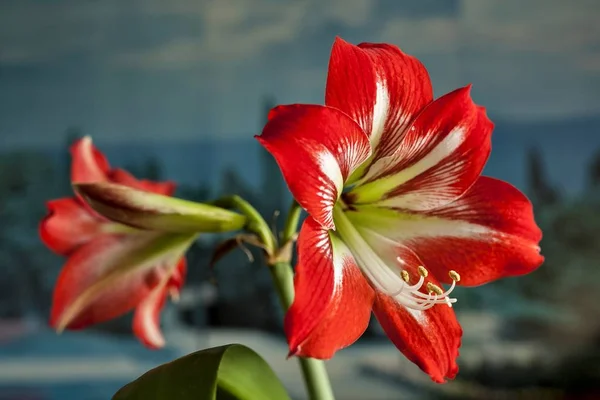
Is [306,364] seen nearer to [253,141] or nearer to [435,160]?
[435,160]

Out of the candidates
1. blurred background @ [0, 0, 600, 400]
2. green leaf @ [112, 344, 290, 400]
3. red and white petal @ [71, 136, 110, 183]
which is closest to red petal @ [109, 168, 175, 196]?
red and white petal @ [71, 136, 110, 183]

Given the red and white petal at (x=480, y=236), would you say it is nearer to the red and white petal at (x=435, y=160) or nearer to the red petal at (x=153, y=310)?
the red and white petal at (x=435, y=160)

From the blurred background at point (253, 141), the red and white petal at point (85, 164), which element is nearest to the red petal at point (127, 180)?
the red and white petal at point (85, 164)

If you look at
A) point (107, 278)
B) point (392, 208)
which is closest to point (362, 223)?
point (392, 208)

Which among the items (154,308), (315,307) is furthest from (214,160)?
(315,307)

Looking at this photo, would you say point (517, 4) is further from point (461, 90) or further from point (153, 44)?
point (461, 90)

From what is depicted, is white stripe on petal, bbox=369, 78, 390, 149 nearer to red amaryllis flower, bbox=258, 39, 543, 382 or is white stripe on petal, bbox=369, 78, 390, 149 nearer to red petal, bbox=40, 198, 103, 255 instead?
red amaryllis flower, bbox=258, 39, 543, 382
